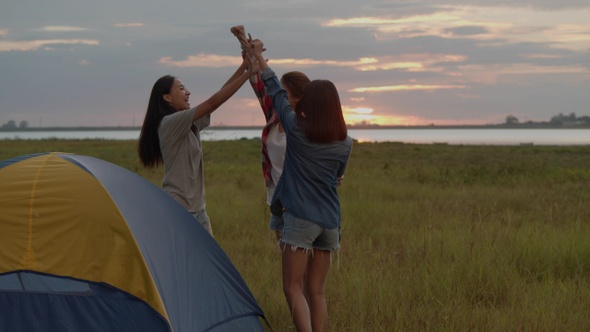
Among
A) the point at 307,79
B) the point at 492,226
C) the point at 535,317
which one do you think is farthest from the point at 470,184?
the point at 307,79

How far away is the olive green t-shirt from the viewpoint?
4.65m

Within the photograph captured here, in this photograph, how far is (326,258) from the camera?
4.48m

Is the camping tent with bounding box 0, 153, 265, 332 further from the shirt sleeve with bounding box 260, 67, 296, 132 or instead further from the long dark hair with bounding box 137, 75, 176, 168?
the shirt sleeve with bounding box 260, 67, 296, 132

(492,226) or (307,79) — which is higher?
(307,79)

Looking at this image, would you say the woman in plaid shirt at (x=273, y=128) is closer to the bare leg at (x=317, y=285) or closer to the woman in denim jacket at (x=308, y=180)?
the woman in denim jacket at (x=308, y=180)

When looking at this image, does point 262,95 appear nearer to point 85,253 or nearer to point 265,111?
point 265,111

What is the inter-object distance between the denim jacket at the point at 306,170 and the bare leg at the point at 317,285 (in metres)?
0.24

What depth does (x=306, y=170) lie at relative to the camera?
169 inches

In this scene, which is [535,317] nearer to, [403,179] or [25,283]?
[25,283]

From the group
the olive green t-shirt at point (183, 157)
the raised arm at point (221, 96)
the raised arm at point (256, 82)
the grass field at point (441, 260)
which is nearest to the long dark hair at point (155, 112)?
the olive green t-shirt at point (183, 157)

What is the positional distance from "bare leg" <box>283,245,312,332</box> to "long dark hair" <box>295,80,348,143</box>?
0.72 meters

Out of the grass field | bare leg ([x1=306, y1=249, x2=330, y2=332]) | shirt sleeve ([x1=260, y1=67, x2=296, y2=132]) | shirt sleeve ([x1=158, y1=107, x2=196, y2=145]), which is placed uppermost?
shirt sleeve ([x1=260, y1=67, x2=296, y2=132])

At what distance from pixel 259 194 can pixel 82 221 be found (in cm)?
988

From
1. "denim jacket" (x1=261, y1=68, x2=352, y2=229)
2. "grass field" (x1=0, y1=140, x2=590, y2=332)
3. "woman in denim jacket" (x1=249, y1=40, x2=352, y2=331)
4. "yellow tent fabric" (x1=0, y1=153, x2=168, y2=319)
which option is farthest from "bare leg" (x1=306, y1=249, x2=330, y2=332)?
"yellow tent fabric" (x1=0, y1=153, x2=168, y2=319)
